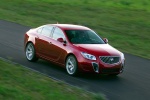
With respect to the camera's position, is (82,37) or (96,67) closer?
(96,67)

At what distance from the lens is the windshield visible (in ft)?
49.4

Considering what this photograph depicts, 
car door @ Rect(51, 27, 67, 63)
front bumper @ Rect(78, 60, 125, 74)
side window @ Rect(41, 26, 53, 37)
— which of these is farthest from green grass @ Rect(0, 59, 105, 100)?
side window @ Rect(41, 26, 53, 37)

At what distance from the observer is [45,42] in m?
15.8

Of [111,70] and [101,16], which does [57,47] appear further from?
[101,16]

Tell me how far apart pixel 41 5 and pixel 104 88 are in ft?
83.2

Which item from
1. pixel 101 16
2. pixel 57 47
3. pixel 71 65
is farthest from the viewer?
pixel 101 16

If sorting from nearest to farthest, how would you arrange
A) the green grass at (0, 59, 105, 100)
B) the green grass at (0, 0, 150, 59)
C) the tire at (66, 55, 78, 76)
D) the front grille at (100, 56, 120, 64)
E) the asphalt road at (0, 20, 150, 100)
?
the green grass at (0, 59, 105, 100), the asphalt road at (0, 20, 150, 100), the front grille at (100, 56, 120, 64), the tire at (66, 55, 78, 76), the green grass at (0, 0, 150, 59)

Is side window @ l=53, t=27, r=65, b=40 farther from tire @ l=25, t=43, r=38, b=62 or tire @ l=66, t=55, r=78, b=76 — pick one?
tire @ l=25, t=43, r=38, b=62

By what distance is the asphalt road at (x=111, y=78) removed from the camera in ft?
41.6

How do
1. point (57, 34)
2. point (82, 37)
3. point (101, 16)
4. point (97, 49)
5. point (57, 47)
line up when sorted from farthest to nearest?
point (101, 16), point (57, 34), point (82, 37), point (57, 47), point (97, 49)

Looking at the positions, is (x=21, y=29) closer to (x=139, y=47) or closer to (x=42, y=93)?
(x=139, y=47)

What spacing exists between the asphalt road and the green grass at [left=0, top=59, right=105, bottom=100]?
0.81m

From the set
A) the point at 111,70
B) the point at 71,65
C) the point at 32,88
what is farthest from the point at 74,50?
the point at 32,88

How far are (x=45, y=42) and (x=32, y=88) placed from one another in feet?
15.5
